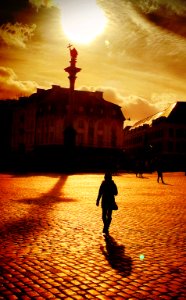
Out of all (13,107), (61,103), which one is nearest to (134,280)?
(61,103)

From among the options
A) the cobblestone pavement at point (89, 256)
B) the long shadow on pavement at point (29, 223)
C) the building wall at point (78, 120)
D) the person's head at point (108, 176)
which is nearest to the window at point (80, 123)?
the building wall at point (78, 120)

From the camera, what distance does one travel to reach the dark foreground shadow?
5.57 meters

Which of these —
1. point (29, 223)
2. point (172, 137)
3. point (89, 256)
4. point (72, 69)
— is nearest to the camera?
point (89, 256)

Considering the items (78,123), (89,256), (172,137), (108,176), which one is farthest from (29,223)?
(172,137)

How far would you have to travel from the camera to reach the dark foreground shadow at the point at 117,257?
5.57 metres

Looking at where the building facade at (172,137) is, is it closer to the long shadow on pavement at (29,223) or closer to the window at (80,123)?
the window at (80,123)

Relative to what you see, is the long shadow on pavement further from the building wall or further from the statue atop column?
the building wall

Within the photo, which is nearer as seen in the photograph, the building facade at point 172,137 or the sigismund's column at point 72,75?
the sigismund's column at point 72,75

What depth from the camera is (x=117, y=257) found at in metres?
6.28

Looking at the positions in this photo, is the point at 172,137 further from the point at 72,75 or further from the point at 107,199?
the point at 107,199

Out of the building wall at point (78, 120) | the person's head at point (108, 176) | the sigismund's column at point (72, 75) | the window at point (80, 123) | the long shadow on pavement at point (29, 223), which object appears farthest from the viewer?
the window at point (80, 123)

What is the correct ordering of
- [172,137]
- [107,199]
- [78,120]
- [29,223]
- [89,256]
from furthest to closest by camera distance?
1. [172,137]
2. [78,120]
3. [29,223]
4. [107,199]
5. [89,256]

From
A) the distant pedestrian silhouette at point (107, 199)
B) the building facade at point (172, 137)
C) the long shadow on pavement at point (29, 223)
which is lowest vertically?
the long shadow on pavement at point (29, 223)

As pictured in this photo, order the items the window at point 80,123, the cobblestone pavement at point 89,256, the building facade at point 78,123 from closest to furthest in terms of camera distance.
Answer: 1. the cobblestone pavement at point 89,256
2. the building facade at point 78,123
3. the window at point 80,123
